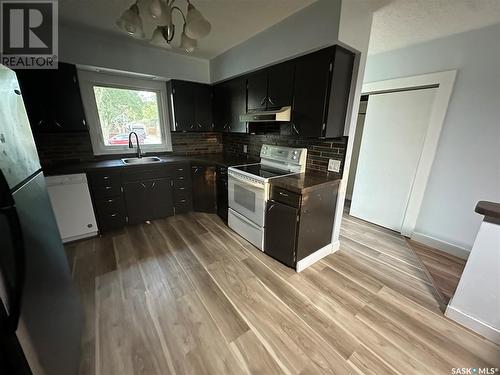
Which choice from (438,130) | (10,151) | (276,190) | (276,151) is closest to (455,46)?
(438,130)

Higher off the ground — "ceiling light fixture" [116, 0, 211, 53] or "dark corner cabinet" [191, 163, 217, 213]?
"ceiling light fixture" [116, 0, 211, 53]

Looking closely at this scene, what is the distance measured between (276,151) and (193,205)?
1.76 metres

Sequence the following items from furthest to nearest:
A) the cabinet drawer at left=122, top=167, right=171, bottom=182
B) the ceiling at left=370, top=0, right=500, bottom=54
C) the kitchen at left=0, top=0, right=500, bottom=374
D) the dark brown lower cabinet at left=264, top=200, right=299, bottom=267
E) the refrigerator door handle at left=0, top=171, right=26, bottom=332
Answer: the cabinet drawer at left=122, top=167, right=171, bottom=182 < the dark brown lower cabinet at left=264, top=200, right=299, bottom=267 < the ceiling at left=370, top=0, right=500, bottom=54 < the kitchen at left=0, top=0, right=500, bottom=374 < the refrigerator door handle at left=0, top=171, right=26, bottom=332

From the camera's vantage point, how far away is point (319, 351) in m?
1.40

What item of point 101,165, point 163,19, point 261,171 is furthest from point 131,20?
point 101,165

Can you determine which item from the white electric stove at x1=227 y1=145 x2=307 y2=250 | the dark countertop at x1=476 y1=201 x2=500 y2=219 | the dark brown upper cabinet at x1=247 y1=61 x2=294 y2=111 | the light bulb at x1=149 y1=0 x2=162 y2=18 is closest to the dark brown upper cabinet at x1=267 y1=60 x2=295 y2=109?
the dark brown upper cabinet at x1=247 y1=61 x2=294 y2=111

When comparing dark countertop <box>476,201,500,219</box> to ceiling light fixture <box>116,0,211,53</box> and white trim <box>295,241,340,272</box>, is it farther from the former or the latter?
ceiling light fixture <box>116,0,211,53</box>

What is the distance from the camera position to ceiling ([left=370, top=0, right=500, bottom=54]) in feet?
5.62

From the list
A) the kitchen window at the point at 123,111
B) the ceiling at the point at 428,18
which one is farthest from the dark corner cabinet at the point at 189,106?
the ceiling at the point at 428,18

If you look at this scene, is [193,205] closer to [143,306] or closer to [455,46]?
[143,306]

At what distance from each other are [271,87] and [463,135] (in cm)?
227

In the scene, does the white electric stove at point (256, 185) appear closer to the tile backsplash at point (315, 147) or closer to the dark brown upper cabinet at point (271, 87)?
the tile backsplash at point (315, 147)

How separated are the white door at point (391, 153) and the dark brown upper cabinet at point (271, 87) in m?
1.66

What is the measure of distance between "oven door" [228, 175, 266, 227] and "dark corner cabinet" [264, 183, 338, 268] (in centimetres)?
11
